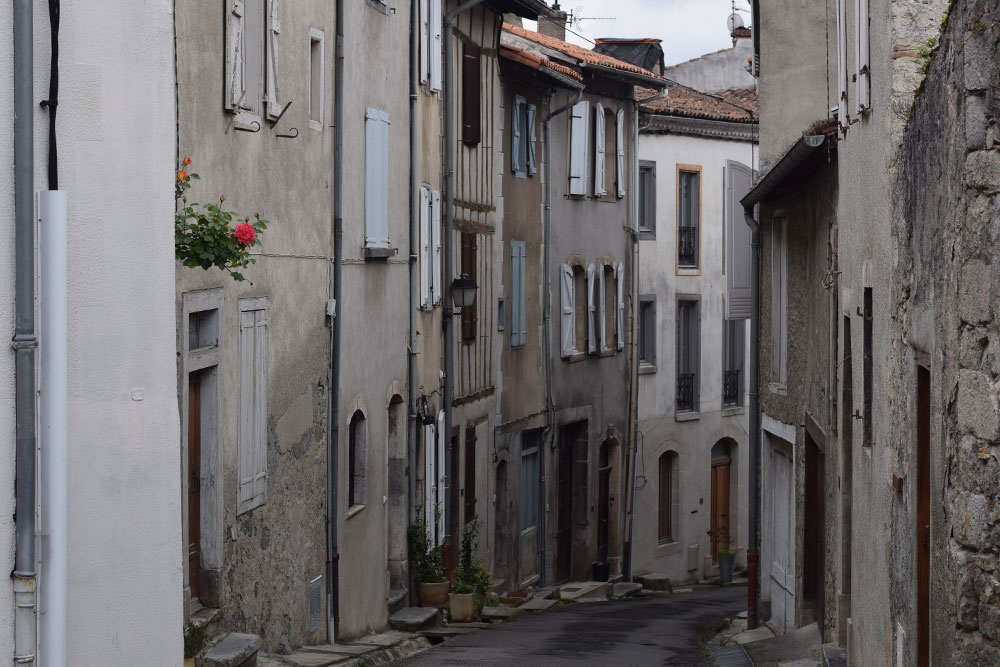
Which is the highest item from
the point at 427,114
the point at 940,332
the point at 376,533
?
the point at 427,114

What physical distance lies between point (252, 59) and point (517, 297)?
1161 centimetres

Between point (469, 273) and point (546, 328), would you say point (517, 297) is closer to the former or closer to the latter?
point (546, 328)

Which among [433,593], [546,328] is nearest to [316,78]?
[433,593]

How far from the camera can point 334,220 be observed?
13328mm

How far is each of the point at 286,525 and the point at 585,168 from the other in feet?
45.8

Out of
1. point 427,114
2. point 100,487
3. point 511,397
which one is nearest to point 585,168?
point 511,397

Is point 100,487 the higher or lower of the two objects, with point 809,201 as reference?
lower

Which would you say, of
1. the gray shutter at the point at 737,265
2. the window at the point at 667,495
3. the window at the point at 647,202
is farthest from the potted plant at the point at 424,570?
the window at the point at 647,202

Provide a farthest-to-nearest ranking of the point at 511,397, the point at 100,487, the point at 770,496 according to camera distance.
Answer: the point at 511,397 → the point at 770,496 → the point at 100,487

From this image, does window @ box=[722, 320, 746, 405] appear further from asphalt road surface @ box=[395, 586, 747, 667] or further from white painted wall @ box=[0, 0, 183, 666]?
white painted wall @ box=[0, 0, 183, 666]

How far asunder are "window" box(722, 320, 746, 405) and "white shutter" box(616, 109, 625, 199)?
547cm

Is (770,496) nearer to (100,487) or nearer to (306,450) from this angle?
(306,450)

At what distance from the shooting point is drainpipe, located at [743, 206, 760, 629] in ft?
55.9

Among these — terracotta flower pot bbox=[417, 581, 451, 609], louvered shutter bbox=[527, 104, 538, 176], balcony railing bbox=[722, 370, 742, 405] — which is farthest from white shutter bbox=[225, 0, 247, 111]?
balcony railing bbox=[722, 370, 742, 405]
